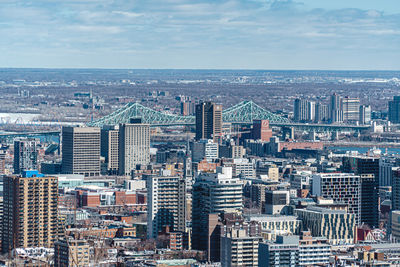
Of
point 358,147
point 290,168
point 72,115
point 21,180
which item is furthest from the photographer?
point 72,115

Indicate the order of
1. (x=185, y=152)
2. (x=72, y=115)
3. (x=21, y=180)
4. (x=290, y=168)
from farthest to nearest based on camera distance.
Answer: (x=72, y=115) < (x=185, y=152) < (x=290, y=168) < (x=21, y=180)

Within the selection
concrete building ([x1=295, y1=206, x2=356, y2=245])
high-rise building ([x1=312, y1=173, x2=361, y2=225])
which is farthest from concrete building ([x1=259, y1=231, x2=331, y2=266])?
high-rise building ([x1=312, y1=173, x2=361, y2=225])

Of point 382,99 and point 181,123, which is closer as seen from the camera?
point 181,123

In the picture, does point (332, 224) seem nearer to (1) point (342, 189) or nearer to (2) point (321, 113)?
(1) point (342, 189)

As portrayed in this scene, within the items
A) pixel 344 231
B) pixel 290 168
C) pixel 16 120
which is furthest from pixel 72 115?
pixel 344 231

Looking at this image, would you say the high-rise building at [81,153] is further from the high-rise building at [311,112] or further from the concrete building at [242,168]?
the high-rise building at [311,112]

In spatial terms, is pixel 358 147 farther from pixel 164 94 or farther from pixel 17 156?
pixel 164 94

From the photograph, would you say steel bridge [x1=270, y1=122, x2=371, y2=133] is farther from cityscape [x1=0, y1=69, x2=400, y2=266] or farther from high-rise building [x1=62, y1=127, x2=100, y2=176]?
high-rise building [x1=62, y1=127, x2=100, y2=176]

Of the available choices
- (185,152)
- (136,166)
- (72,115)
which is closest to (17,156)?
(136,166)
